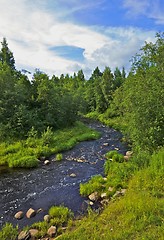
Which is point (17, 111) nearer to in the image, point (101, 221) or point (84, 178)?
point (84, 178)

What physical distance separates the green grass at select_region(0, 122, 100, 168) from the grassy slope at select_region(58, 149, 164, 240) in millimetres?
9561

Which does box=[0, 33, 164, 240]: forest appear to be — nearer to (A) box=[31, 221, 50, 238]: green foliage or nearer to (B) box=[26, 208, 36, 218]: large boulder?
(A) box=[31, 221, 50, 238]: green foliage

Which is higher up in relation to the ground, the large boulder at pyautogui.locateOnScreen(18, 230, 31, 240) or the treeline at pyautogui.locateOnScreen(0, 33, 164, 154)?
the treeline at pyautogui.locateOnScreen(0, 33, 164, 154)

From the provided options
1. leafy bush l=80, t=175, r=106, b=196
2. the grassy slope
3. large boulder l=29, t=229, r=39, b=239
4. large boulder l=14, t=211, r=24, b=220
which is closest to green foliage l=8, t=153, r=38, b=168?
leafy bush l=80, t=175, r=106, b=196

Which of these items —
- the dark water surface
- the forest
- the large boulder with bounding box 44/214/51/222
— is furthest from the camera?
the dark water surface

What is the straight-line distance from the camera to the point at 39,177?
567 inches

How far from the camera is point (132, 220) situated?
6910mm

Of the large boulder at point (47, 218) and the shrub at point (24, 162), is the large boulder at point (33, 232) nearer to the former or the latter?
the large boulder at point (47, 218)

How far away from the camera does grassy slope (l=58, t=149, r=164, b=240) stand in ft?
20.6

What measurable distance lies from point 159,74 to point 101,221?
38.0ft

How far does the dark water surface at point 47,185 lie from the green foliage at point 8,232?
0.57m

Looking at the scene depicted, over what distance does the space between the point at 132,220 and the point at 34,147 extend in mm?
Answer: 14393

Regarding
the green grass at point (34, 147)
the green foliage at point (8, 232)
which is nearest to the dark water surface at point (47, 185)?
the green foliage at point (8, 232)

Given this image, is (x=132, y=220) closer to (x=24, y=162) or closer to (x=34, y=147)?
(x=24, y=162)
